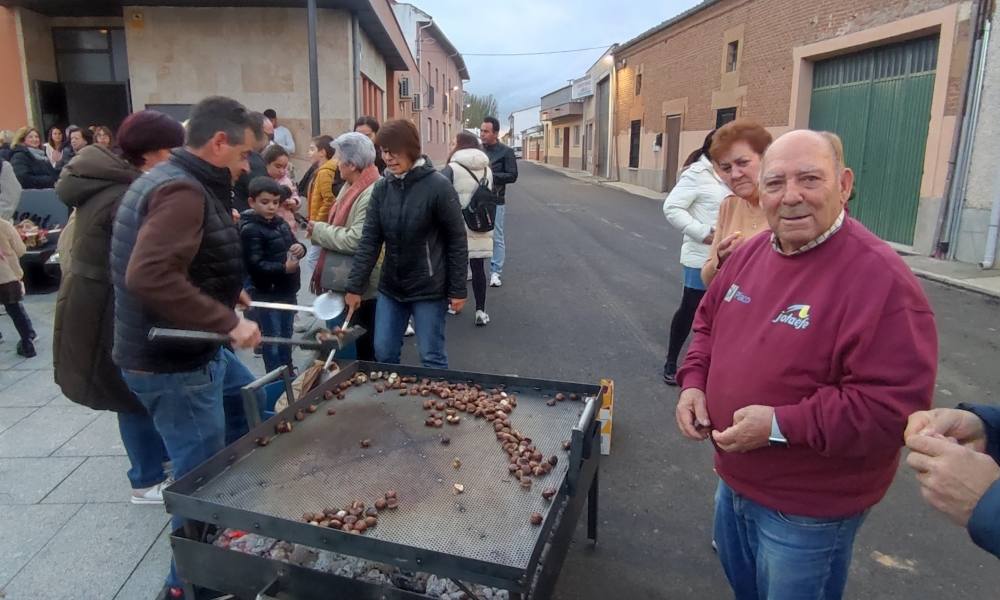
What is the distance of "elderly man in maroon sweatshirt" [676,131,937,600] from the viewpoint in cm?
167

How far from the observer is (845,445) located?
1.70m

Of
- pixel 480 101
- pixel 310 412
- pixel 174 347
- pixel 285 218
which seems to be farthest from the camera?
pixel 480 101

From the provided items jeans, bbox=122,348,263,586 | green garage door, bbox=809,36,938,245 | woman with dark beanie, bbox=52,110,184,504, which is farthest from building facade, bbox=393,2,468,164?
jeans, bbox=122,348,263,586

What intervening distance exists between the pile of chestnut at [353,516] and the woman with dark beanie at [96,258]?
4.74ft

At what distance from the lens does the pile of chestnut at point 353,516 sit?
2.09 meters

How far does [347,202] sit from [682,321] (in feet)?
8.55

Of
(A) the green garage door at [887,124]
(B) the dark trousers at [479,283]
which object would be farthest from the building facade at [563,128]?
(B) the dark trousers at [479,283]

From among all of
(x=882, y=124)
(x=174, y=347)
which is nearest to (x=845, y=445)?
(x=174, y=347)

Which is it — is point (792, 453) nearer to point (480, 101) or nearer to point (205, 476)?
point (205, 476)

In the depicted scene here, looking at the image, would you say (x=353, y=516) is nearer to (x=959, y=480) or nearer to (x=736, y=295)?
(x=736, y=295)

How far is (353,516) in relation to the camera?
2.14m

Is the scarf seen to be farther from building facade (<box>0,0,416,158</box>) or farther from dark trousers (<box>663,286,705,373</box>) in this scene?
building facade (<box>0,0,416,158</box>)

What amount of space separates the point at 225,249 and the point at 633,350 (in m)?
4.24

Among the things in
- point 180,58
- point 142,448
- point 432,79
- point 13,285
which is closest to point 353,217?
point 142,448
